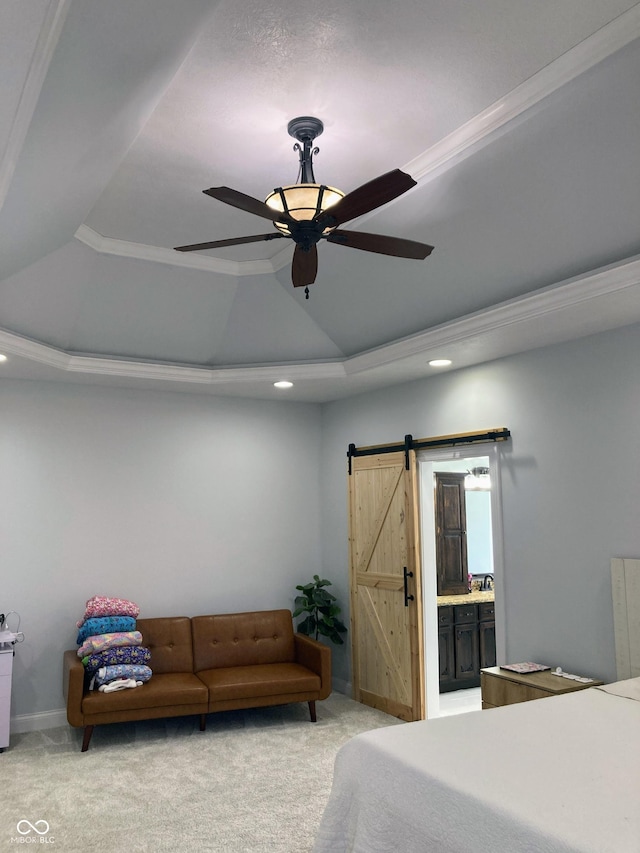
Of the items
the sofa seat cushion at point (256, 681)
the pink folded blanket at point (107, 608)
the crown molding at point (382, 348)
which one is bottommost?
the sofa seat cushion at point (256, 681)

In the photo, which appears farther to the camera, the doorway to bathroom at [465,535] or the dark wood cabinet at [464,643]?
→ the dark wood cabinet at [464,643]

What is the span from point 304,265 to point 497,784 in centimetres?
206

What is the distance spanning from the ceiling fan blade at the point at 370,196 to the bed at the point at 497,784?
1968 millimetres

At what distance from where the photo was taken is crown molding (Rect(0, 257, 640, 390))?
11.3ft

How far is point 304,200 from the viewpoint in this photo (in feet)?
8.62

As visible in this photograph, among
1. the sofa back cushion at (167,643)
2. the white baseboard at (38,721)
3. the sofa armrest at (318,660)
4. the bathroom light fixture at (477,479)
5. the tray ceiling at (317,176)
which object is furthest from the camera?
the bathroom light fixture at (477,479)

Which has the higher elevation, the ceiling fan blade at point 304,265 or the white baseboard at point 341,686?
the ceiling fan blade at point 304,265

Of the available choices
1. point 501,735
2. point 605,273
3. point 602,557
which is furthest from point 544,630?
point 605,273

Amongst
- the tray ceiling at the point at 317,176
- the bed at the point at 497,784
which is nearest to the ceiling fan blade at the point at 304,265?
the tray ceiling at the point at 317,176

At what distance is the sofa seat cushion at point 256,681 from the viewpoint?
484 centimetres

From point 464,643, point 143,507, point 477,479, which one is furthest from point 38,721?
point 477,479

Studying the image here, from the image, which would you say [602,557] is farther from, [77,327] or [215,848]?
[77,327]

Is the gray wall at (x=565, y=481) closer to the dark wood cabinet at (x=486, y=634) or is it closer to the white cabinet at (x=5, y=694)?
the dark wood cabinet at (x=486, y=634)

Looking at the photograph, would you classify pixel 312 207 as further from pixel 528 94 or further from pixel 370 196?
pixel 528 94
